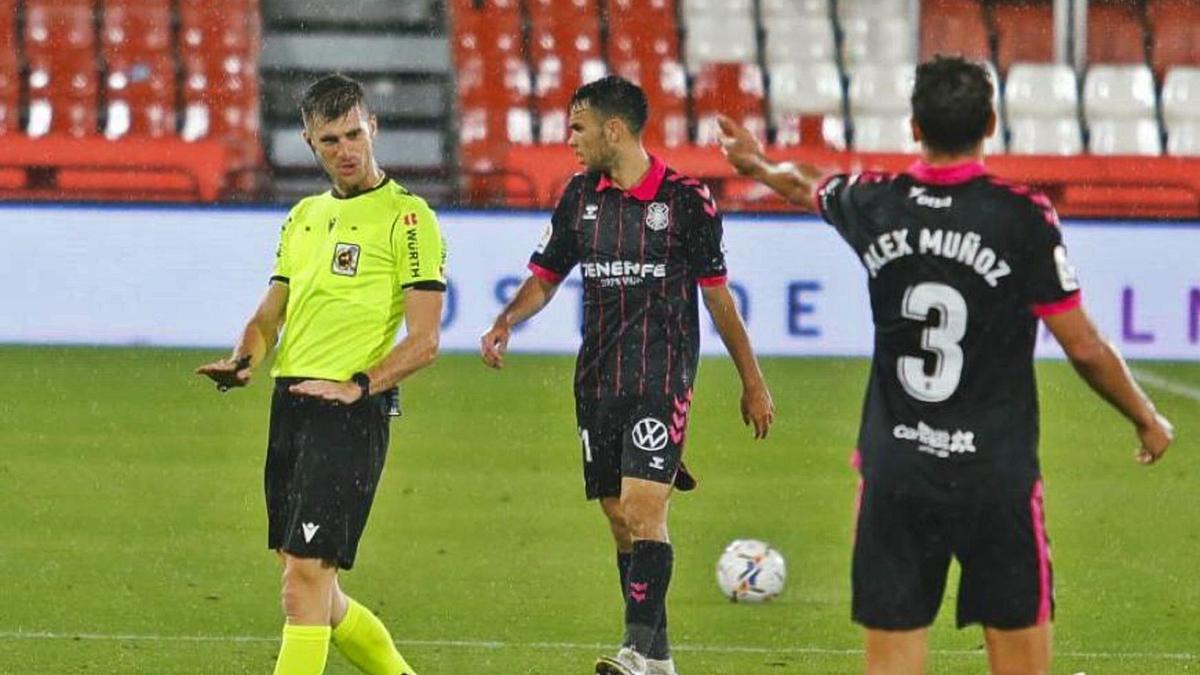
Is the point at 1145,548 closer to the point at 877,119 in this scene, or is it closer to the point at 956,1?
the point at 877,119

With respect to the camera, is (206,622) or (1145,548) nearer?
(206,622)

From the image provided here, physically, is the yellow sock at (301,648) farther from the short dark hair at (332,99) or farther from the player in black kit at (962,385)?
the player in black kit at (962,385)

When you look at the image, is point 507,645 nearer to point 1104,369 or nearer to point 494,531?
point 494,531

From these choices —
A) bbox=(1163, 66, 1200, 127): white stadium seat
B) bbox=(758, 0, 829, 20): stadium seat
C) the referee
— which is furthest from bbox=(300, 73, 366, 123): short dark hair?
bbox=(1163, 66, 1200, 127): white stadium seat

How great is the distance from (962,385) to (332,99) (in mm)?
2097

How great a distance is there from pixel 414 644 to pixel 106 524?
2.88 meters

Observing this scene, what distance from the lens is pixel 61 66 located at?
21.8 metres

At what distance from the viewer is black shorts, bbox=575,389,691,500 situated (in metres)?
7.71

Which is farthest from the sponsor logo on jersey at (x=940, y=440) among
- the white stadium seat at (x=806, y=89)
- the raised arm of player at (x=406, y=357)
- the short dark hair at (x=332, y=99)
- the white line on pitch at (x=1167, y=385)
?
the white stadium seat at (x=806, y=89)

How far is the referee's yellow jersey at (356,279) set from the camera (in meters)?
6.77

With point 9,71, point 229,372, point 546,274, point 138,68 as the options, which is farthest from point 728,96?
point 229,372

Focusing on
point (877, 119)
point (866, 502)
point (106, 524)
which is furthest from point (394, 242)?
point (877, 119)

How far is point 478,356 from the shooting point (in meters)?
17.5

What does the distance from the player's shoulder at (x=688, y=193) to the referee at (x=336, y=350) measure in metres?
1.17
